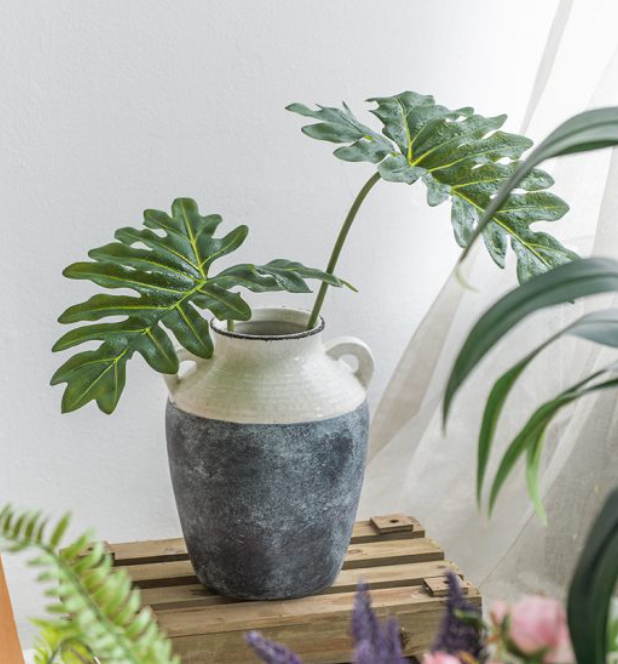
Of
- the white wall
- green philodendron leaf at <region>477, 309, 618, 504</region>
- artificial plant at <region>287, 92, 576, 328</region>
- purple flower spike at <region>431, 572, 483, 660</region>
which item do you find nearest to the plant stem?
artificial plant at <region>287, 92, 576, 328</region>

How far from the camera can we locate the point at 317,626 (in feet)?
4.29

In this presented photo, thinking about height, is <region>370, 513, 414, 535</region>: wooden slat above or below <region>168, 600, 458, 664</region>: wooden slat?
above

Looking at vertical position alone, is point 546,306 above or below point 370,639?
above

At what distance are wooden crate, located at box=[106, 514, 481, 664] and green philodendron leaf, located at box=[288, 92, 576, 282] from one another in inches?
17.0

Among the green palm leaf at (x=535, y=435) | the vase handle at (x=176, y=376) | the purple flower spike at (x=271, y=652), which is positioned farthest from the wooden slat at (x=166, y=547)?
the purple flower spike at (x=271, y=652)

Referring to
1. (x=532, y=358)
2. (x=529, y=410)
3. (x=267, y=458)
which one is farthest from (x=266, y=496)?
(x=532, y=358)

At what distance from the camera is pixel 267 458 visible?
1.25 meters

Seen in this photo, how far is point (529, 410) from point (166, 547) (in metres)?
0.60

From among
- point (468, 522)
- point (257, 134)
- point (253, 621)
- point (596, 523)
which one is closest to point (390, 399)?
point (468, 522)

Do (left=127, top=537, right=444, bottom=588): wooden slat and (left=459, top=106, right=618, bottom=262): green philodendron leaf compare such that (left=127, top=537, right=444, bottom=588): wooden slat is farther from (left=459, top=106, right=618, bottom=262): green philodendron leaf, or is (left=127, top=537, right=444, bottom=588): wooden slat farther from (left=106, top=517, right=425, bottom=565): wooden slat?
(left=459, top=106, right=618, bottom=262): green philodendron leaf

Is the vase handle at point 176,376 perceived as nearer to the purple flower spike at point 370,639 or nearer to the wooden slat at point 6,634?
the wooden slat at point 6,634

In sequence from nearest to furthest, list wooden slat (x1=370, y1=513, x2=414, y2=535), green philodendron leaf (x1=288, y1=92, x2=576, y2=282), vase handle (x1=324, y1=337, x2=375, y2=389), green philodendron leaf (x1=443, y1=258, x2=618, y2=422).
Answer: green philodendron leaf (x1=443, y1=258, x2=618, y2=422) → green philodendron leaf (x1=288, y1=92, x2=576, y2=282) → vase handle (x1=324, y1=337, x2=375, y2=389) → wooden slat (x1=370, y1=513, x2=414, y2=535)

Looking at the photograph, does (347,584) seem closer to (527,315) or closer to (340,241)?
(340,241)

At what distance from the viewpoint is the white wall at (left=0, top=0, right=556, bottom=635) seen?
1.63 meters
